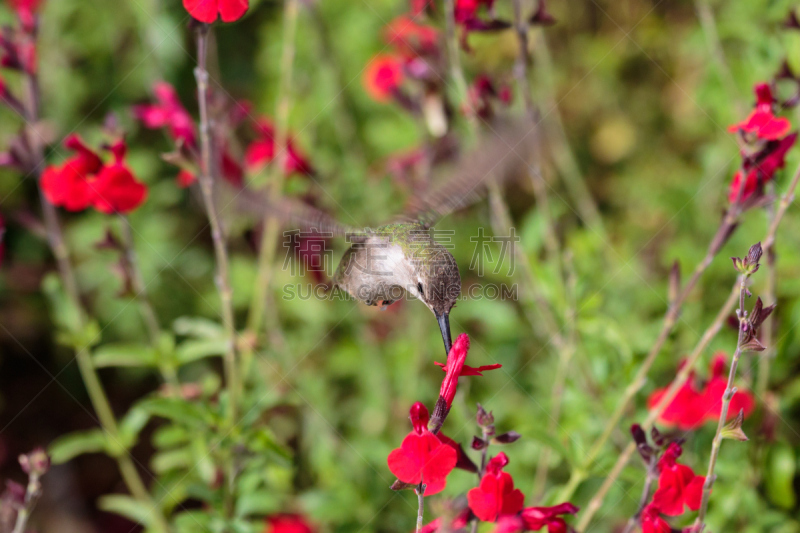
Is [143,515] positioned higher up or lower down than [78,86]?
lower down

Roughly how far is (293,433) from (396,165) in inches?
56.0

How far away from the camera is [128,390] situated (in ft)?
12.9

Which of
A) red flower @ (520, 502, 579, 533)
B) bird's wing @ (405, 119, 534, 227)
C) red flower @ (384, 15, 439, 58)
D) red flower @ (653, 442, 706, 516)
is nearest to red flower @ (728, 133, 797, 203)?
bird's wing @ (405, 119, 534, 227)

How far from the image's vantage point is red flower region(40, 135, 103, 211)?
6.57 ft

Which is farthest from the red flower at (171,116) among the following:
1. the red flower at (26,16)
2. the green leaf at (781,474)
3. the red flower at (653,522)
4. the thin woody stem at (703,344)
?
the green leaf at (781,474)

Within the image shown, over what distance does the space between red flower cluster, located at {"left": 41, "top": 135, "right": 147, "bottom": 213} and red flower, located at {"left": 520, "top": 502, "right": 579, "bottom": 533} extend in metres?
1.43

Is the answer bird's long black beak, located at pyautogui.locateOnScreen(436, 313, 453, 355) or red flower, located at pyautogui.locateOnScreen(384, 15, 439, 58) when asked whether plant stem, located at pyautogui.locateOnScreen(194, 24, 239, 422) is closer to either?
bird's long black beak, located at pyautogui.locateOnScreen(436, 313, 453, 355)

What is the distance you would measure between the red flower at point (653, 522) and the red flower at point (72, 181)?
1.70 metres

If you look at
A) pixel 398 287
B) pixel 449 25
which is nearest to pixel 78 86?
pixel 449 25

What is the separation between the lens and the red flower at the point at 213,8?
1.50 m

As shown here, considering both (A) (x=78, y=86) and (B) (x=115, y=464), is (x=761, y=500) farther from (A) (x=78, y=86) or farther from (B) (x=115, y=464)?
(A) (x=78, y=86)

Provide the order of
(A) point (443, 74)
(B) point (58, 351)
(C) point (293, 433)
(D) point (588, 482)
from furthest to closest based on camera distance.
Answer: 1. (B) point (58, 351)
2. (C) point (293, 433)
3. (A) point (443, 74)
4. (D) point (588, 482)

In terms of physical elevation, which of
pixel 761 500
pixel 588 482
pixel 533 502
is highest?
pixel 761 500

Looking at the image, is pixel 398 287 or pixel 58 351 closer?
pixel 398 287
